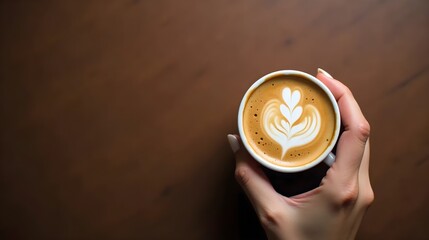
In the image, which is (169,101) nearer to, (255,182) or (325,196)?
(255,182)

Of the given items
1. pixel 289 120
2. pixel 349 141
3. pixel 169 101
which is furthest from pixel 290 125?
pixel 169 101

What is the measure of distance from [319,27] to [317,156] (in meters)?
0.31

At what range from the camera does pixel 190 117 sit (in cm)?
90

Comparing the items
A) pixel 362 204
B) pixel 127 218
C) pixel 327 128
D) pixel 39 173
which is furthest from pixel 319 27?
pixel 39 173

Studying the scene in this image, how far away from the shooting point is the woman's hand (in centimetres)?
73

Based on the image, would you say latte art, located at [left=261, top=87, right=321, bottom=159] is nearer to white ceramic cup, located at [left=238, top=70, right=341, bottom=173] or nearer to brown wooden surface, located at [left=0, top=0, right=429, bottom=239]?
white ceramic cup, located at [left=238, top=70, right=341, bottom=173]

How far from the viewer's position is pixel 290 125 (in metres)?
0.74

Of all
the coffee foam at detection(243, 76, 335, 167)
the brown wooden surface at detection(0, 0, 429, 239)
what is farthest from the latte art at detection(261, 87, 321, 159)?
the brown wooden surface at detection(0, 0, 429, 239)

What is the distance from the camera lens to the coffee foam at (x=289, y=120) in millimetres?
740

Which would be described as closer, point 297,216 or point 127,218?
point 297,216

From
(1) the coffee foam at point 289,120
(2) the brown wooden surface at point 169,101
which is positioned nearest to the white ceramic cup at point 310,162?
(1) the coffee foam at point 289,120

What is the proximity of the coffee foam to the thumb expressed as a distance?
36mm

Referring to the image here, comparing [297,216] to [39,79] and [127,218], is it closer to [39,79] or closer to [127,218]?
[127,218]

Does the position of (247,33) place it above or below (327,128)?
above
